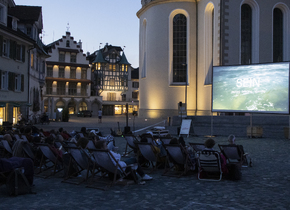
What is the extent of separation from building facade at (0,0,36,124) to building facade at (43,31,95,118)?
109 feet

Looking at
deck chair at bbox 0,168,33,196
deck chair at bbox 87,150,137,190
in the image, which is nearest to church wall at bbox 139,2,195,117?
deck chair at bbox 87,150,137,190

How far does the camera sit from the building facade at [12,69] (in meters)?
23.7

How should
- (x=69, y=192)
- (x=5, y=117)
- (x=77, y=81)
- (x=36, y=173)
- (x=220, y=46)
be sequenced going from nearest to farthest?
(x=69, y=192) < (x=36, y=173) < (x=5, y=117) < (x=220, y=46) < (x=77, y=81)

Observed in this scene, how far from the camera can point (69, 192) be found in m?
7.07

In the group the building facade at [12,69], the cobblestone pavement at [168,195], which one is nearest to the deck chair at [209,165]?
the cobblestone pavement at [168,195]

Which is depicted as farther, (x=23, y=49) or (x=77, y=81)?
(x=77, y=81)

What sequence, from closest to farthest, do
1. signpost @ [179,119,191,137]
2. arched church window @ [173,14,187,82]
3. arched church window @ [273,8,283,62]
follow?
signpost @ [179,119,191,137], arched church window @ [273,8,283,62], arched church window @ [173,14,187,82]

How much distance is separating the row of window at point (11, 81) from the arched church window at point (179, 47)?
19.6 metres

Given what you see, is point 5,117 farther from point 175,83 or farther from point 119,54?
point 119,54

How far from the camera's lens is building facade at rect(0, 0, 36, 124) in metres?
23.7

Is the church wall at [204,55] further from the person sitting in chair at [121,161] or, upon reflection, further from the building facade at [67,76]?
the building facade at [67,76]

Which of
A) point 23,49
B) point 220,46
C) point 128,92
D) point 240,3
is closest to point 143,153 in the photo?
point 23,49

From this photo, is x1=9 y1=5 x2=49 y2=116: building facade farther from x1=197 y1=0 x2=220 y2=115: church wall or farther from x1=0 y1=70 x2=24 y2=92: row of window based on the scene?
x1=197 y1=0 x2=220 y2=115: church wall

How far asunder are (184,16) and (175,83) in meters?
7.95
